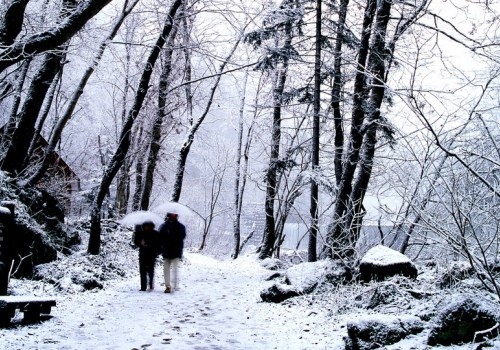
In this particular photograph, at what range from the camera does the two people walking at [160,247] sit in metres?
10.5

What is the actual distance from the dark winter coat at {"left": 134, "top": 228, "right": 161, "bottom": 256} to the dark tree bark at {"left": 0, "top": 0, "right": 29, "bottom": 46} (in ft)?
20.9

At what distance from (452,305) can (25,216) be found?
29.7ft

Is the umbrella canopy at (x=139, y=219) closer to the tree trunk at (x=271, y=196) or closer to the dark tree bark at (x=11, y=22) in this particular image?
the dark tree bark at (x=11, y=22)

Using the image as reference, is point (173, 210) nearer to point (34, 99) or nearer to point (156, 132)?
point (34, 99)

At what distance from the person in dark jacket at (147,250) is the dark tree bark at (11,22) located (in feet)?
21.0

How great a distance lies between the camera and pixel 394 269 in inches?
295

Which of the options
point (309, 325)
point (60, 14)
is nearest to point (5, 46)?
point (60, 14)

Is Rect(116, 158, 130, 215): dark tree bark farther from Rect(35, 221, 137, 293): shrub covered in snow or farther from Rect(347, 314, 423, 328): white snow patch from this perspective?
Rect(347, 314, 423, 328): white snow patch

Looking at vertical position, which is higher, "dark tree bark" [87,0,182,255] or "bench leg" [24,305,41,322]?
"dark tree bark" [87,0,182,255]

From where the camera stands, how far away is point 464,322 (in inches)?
180

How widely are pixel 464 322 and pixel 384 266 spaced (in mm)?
3006

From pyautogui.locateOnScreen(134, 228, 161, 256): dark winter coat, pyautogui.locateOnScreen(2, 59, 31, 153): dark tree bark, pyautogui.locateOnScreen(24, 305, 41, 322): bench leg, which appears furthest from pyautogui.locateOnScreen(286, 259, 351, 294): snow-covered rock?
pyautogui.locateOnScreen(2, 59, 31, 153): dark tree bark

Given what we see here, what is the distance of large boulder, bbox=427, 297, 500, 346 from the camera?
448cm

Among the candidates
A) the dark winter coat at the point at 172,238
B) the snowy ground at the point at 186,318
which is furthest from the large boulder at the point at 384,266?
the dark winter coat at the point at 172,238
